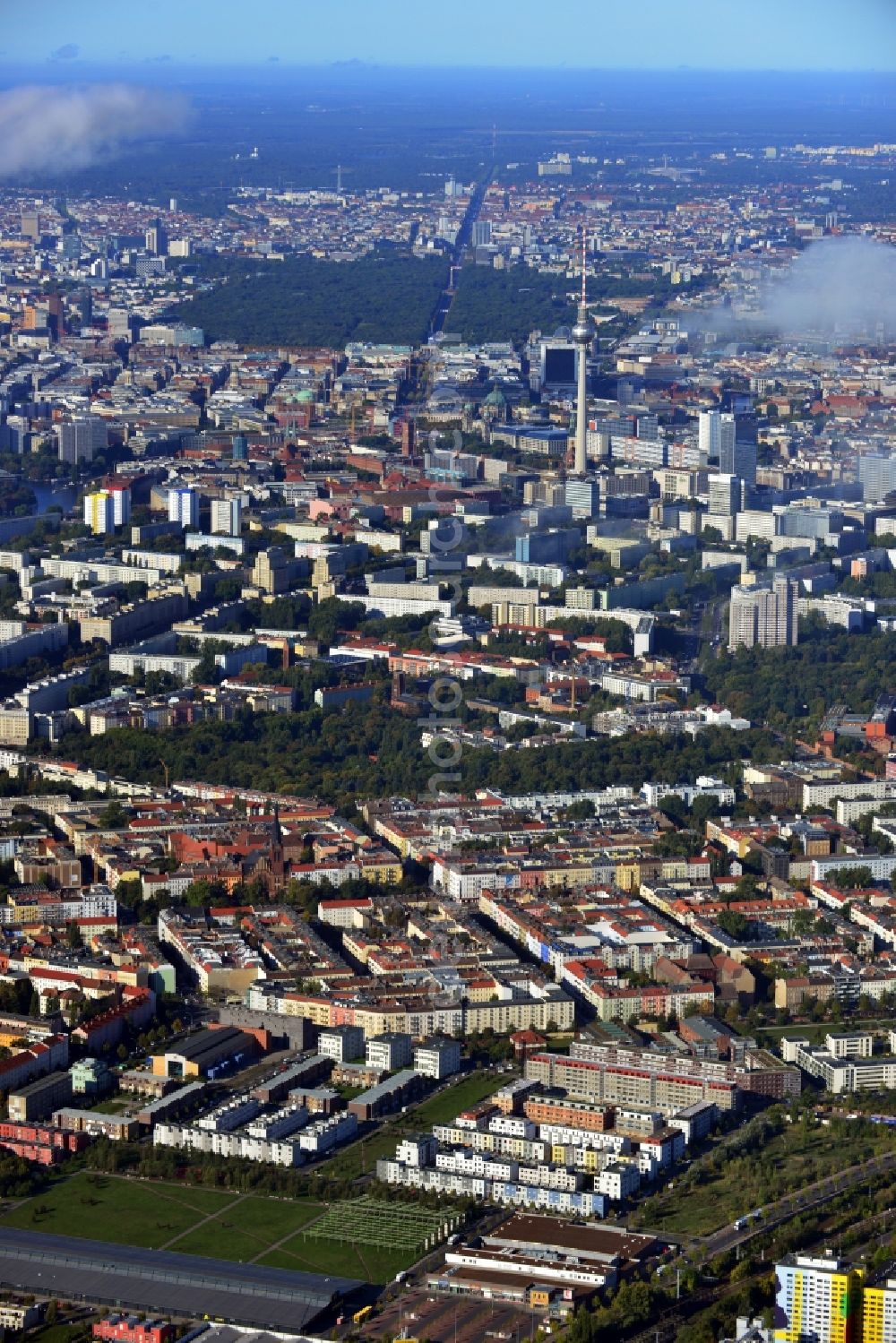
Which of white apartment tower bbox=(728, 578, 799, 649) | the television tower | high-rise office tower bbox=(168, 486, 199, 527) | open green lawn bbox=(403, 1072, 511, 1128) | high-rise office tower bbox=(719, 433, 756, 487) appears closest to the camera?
open green lawn bbox=(403, 1072, 511, 1128)

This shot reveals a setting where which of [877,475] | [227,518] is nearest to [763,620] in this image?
[227,518]

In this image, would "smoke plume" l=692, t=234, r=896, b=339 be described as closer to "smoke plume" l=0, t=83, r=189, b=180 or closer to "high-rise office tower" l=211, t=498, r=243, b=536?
"high-rise office tower" l=211, t=498, r=243, b=536

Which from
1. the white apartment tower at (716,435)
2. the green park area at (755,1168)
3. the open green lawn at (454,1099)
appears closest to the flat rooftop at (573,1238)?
the green park area at (755,1168)

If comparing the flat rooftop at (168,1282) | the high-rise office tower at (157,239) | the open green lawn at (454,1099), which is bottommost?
the high-rise office tower at (157,239)

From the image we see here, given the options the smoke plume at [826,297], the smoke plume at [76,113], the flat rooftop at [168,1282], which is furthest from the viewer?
the smoke plume at [826,297]

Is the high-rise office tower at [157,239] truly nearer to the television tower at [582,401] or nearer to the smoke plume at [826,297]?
the smoke plume at [826,297]

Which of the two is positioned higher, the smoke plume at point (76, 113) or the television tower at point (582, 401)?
the smoke plume at point (76, 113)

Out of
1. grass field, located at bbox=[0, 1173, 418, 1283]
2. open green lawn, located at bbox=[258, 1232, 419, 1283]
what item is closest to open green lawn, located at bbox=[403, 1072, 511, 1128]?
grass field, located at bbox=[0, 1173, 418, 1283]

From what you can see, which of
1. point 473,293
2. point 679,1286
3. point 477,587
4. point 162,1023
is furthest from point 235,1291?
point 473,293

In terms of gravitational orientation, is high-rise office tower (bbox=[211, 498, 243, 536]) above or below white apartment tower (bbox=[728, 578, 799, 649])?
below

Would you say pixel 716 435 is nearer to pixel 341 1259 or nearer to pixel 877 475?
pixel 877 475
